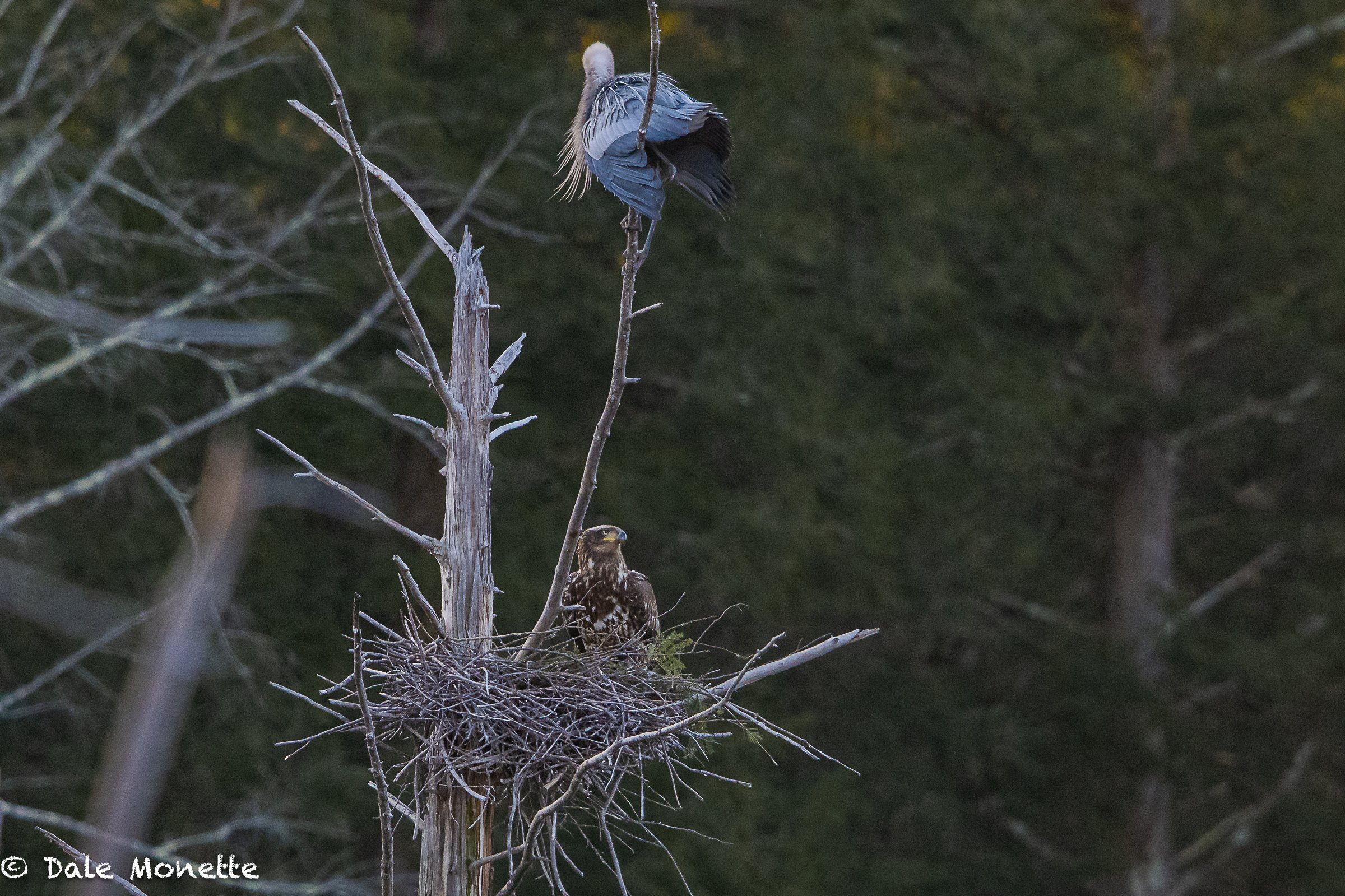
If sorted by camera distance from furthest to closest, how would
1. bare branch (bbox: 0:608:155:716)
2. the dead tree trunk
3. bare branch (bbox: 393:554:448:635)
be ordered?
bare branch (bbox: 0:608:155:716) < the dead tree trunk < bare branch (bbox: 393:554:448:635)

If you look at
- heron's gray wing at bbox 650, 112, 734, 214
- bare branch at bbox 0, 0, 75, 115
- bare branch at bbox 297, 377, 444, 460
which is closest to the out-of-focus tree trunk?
bare branch at bbox 297, 377, 444, 460

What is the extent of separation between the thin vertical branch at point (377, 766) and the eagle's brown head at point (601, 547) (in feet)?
6.35

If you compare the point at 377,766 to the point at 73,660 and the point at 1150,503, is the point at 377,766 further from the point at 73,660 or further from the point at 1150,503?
the point at 1150,503

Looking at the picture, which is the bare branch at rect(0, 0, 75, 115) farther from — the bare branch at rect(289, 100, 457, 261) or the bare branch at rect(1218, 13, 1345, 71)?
the bare branch at rect(1218, 13, 1345, 71)

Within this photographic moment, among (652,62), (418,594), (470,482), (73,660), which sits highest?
(73,660)

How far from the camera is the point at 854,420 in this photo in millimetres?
12375

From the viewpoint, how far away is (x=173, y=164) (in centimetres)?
1049

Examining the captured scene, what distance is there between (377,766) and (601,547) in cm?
220

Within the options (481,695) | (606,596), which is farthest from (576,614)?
(481,695)

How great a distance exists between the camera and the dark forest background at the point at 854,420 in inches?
416

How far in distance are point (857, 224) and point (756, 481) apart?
217 cm

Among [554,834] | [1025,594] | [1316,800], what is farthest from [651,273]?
[554,834]

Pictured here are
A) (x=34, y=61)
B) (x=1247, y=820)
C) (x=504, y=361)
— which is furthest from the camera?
(x=1247, y=820)

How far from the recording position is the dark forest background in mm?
10570
